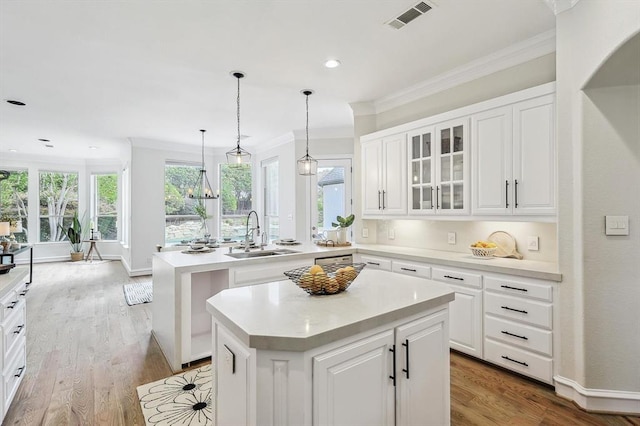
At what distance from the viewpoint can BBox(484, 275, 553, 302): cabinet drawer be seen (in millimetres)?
2419

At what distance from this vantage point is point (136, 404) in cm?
229

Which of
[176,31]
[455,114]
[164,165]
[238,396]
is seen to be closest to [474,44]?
[455,114]

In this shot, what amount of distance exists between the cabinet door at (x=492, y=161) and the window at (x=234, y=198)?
5.66 metres

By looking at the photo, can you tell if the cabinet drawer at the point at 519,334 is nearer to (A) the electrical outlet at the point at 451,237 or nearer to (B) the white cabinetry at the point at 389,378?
(A) the electrical outlet at the point at 451,237

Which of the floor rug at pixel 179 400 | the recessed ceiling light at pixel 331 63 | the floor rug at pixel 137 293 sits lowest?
the floor rug at pixel 179 400

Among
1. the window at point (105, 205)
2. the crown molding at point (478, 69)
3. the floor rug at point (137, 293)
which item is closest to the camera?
the crown molding at point (478, 69)

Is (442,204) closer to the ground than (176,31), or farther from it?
closer to the ground

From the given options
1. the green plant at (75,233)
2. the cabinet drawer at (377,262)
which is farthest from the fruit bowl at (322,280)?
the green plant at (75,233)

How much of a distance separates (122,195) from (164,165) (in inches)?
91.9

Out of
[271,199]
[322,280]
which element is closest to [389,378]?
[322,280]

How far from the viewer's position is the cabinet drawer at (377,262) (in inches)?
142

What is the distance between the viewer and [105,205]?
8.74m

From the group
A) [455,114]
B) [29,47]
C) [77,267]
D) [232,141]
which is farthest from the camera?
[77,267]

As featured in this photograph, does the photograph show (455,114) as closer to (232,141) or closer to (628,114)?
(628,114)
